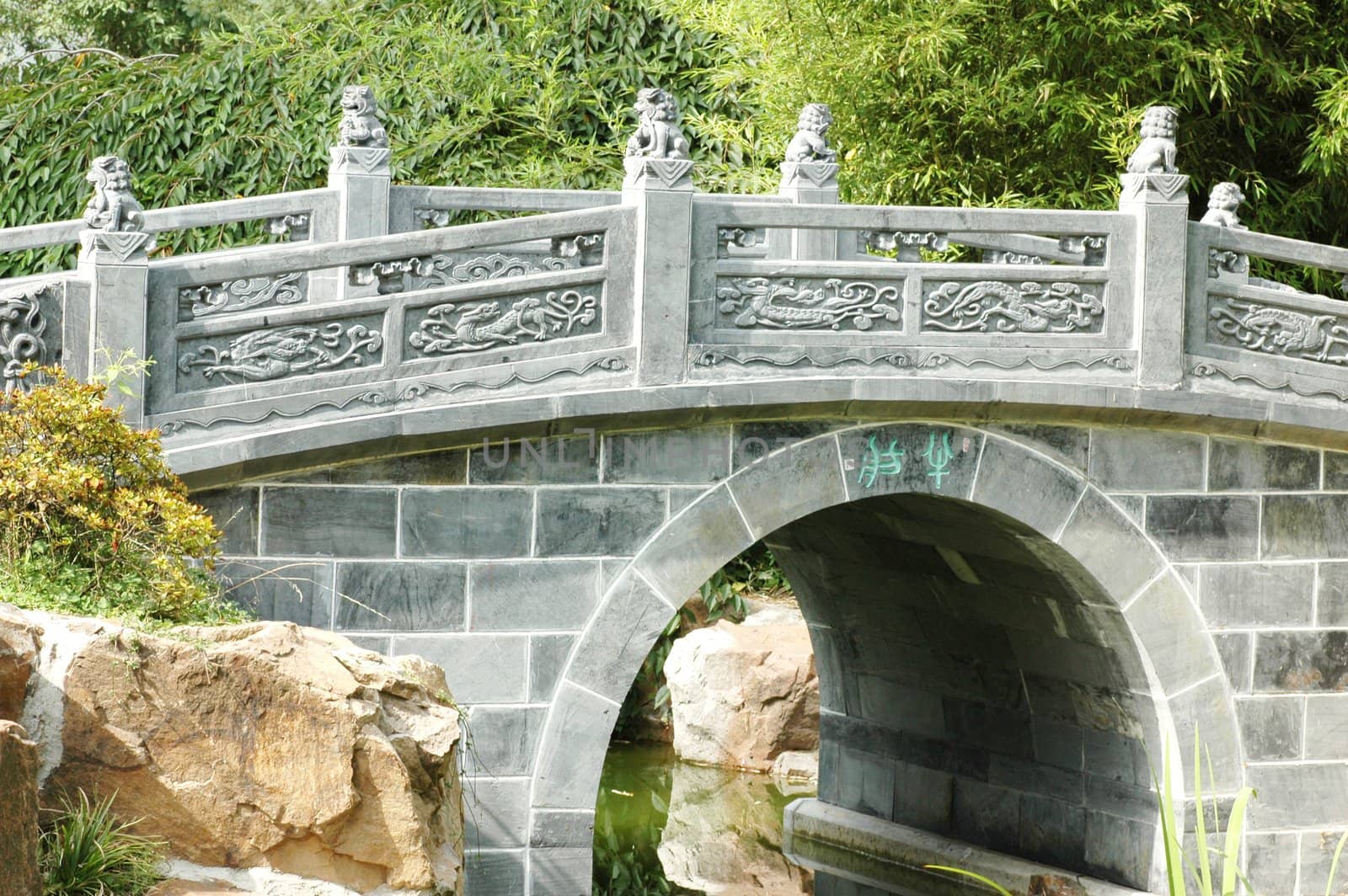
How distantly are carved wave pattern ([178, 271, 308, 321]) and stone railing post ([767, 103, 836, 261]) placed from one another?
2407 mm

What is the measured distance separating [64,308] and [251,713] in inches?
71.9

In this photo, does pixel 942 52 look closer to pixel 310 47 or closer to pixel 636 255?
pixel 636 255

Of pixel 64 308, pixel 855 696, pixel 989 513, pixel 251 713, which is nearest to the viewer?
pixel 251 713

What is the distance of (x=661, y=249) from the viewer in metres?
6.95

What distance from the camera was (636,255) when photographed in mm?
6961

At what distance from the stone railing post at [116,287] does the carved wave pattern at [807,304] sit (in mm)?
2192

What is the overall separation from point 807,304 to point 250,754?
3061 mm

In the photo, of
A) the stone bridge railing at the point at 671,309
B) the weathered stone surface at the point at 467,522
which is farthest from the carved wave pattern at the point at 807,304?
the weathered stone surface at the point at 467,522

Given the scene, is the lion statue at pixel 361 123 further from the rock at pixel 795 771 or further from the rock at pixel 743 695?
the rock at pixel 795 771

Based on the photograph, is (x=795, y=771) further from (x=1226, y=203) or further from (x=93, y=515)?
(x=93, y=515)

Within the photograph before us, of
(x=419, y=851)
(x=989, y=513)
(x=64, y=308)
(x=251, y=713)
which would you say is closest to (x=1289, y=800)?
(x=989, y=513)

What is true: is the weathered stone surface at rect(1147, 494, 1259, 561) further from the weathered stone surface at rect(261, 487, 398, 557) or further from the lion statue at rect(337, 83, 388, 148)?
the lion statue at rect(337, 83, 388, 148)

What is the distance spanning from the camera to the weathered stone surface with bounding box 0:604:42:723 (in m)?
4.74

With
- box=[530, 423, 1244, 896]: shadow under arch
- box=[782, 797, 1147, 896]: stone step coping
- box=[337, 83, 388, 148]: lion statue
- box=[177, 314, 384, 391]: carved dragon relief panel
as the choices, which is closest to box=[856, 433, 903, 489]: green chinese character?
box=[530, 423, 1244, 896]: shadow under arch
